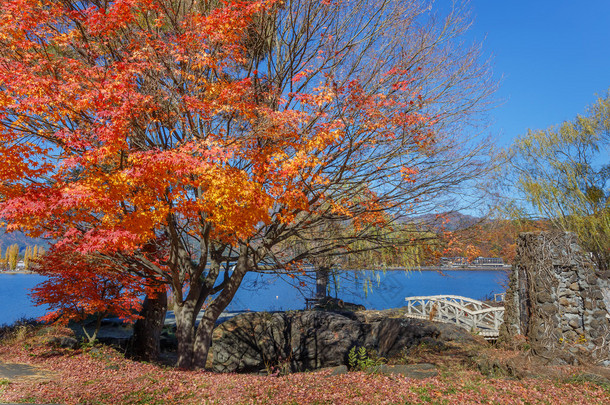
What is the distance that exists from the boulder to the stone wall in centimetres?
234

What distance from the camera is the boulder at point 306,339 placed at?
1112 centimetres

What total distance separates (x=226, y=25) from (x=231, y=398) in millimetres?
6809

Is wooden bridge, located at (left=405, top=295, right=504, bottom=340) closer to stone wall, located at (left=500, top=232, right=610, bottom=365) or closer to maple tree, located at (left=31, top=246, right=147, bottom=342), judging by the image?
stone wall, located at (left=500, top=232, right=610, bottom=365)

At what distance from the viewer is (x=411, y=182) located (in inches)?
332

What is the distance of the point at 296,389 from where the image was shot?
6.32m

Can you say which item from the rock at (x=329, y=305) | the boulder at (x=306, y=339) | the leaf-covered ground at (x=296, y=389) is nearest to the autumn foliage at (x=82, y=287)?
the leaf-covered ground at (x=296, y=389)

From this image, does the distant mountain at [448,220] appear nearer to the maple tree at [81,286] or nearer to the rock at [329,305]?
the maple tree at [81,286]

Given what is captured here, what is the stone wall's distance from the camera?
9.10 m

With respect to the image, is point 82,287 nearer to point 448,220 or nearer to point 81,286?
point 81,286

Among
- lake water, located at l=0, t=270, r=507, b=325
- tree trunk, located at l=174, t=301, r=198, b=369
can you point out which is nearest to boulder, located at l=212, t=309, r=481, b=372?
lake water, located at l=0, t=270, r=507, b=325

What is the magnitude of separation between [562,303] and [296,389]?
293 inches

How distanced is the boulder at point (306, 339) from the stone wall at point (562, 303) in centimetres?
234

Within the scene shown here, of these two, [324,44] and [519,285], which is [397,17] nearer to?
[324,44]

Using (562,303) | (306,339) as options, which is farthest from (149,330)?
(562,303)
